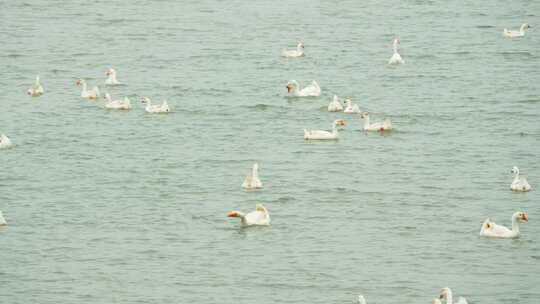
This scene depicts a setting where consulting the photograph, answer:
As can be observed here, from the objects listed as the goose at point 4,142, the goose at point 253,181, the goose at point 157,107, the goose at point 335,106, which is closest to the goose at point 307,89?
the goose at point 335,106

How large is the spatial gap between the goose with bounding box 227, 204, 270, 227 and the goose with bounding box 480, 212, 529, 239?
164 inches

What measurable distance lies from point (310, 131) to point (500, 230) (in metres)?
9.07

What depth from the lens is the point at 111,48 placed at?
45.4 meters

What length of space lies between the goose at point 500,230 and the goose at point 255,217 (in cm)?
415

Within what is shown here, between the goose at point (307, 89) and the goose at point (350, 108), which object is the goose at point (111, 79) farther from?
the goose at point (350, 108)

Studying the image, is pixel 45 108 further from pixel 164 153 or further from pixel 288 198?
pixel 288 198

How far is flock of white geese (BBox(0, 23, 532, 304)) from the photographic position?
76.7 ft

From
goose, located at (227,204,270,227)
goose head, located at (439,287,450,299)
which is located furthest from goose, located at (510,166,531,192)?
goose head, located at (439,287,450,299)

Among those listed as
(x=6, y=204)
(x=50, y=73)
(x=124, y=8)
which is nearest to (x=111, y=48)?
(x=50, y=73)

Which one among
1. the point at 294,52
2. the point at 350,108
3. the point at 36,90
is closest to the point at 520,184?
the point at 350,108

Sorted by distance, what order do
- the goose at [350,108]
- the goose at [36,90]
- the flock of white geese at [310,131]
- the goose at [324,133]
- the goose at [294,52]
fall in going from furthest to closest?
the goose at [294,52] → the goose at [36,90] → the goose at [350,108] → the goose at [324,133] → the flock of white geese at [310,131]

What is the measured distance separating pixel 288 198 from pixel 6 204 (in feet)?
19.4

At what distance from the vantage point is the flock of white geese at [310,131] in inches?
921

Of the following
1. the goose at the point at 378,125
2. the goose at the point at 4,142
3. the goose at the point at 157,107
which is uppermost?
the goose at the point at 157,107
